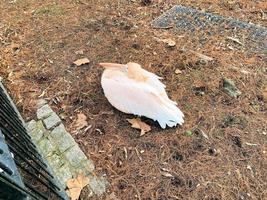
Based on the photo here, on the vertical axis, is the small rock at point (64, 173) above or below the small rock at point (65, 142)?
below

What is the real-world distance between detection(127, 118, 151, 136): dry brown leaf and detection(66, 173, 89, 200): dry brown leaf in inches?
25.4

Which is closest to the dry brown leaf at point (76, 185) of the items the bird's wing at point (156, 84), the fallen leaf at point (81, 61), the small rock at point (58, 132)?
the small rock at point (58, 132)

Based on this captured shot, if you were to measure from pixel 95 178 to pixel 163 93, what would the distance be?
3.46ft

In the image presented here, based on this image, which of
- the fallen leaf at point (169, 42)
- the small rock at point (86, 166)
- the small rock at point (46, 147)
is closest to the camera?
the small rock at point (86, 166)

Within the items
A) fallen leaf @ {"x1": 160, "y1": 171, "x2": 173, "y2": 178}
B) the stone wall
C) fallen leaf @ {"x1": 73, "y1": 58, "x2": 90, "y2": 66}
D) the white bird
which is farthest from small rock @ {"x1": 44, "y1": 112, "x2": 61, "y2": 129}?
fallen leaf @ {"x1": 160, "y1": 171, "x2": 173, "y2": 178}

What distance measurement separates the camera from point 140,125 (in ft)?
10.5

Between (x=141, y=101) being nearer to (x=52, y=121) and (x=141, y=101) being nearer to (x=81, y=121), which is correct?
(x=81, y=121)

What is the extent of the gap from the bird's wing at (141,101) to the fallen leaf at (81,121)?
30 centimetres

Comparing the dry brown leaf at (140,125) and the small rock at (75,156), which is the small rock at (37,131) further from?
the dry brown leaf at (140,125)

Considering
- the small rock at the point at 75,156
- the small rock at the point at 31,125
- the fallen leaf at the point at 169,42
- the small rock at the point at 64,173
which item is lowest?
the small rock at the point at 64,173

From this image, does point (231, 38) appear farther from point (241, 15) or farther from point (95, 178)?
point (95, 178)

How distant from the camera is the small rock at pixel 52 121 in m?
3.37

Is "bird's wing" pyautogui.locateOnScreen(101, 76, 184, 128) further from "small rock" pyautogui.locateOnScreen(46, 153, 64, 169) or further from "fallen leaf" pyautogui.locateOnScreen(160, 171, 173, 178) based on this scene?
"small rock" pyautogui.locateOnScreen(46, 153, 64, 169)

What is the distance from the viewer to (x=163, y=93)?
11.1ft
